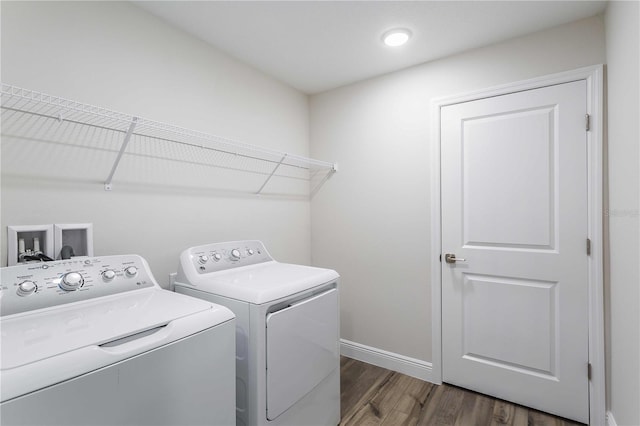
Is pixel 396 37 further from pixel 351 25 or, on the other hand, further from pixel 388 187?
pixel 388 187

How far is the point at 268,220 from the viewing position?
245 cm

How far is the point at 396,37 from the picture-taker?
6.39 feet

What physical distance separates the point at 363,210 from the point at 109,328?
197 centimetres

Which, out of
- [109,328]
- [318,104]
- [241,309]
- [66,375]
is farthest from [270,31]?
[66,375]

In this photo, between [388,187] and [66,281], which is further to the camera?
[388,187]

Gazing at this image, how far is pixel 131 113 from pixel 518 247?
8.04ft

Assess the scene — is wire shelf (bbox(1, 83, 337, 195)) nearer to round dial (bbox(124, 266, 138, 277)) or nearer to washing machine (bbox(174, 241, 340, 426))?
round dial (bbox(124, 266, 138, 277))

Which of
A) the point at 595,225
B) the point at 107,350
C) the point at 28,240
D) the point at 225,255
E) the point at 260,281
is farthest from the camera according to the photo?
the point at 225,255

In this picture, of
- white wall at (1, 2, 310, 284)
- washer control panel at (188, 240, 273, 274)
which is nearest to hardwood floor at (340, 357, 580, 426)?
washer control panel at (188, 240, 273, 274)

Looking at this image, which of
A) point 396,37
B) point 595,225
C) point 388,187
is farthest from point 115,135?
point 595,225

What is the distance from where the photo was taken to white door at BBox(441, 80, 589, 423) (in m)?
1.82

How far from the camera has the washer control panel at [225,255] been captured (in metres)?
1.71

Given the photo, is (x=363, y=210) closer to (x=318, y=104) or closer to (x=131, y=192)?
(x=318, y=104)

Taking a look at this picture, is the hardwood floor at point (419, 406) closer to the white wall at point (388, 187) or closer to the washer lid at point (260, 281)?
the white wall at point (388, 187)
